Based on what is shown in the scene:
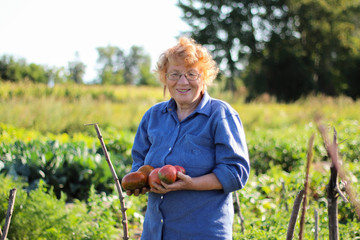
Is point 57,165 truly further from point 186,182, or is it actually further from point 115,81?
point 115,81

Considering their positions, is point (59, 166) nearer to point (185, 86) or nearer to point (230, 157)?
point (185, 86)

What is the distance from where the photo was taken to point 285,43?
3047 centimetres

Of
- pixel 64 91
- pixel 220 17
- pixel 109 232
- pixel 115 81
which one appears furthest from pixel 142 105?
pixel 115 81

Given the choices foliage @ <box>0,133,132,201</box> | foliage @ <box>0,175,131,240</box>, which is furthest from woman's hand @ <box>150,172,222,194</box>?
foliage @ <box>0,133,132,201</box>

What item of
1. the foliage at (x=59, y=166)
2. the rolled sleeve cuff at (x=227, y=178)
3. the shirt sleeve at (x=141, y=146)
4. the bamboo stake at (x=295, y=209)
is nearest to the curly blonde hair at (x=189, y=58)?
the shirt sleeve at (x=141, y=146)

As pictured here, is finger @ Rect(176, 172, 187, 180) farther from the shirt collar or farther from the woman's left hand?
the shirt collar

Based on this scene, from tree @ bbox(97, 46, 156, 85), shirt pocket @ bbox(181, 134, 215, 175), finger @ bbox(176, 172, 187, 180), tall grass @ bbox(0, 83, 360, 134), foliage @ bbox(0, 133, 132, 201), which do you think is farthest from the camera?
tree @ bbox(97, 46, 156, 85)

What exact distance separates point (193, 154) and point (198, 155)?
0.03 metres

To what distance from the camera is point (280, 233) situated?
2.66 metres

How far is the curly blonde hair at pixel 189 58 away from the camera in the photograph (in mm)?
1921

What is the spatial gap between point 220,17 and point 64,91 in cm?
1890

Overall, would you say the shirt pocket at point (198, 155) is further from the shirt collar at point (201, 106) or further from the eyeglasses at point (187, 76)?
the eyeglasses at point (187, 76)

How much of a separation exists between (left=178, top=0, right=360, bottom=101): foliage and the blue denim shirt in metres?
27.8

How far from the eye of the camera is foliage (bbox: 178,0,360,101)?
96.2 ft
